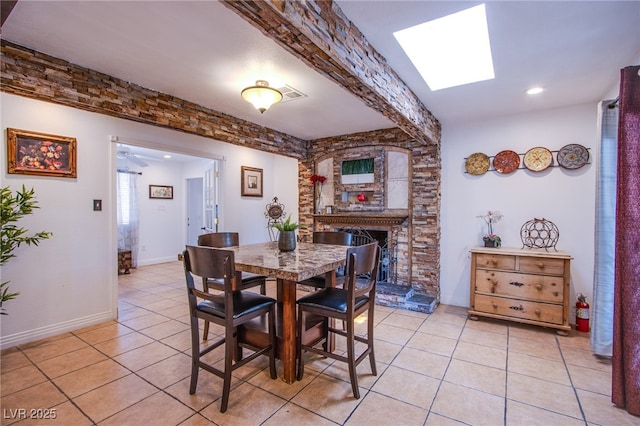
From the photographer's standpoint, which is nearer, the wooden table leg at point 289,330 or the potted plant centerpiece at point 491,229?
the wooden table leg at point 289,330

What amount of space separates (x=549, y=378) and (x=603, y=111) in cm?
212

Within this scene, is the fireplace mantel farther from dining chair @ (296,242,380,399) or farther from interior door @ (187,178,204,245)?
interior door @ (187,178,204,245)

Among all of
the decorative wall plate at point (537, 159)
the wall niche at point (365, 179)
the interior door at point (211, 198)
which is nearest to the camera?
the decorative wall plate at point (537, 159)

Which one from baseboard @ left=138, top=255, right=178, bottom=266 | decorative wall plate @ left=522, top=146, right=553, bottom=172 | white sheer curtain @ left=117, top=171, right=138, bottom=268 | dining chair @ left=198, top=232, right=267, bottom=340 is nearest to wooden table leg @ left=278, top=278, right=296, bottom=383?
dining chair @ left=198, top=232, right=267, bottom=340

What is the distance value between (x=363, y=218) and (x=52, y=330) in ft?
11.8

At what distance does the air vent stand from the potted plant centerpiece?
2.61m

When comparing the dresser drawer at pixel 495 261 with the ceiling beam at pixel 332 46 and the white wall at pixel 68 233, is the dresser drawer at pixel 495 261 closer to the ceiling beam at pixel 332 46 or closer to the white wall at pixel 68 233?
the ceiling beam at pixel 332 46

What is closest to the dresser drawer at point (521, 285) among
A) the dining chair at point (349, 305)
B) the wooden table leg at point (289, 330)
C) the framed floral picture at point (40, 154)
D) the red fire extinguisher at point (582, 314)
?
the red fire extinguisher at point (582, 314)

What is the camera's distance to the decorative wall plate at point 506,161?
11.6 ft

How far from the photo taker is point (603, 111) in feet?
7.91

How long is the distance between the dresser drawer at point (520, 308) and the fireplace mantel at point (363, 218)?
1.32 m

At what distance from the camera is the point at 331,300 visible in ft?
6.90

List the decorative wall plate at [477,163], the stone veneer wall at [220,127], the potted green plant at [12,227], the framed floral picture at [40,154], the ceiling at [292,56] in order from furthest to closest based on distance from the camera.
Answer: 1. the decorative wall plate at [477,163]
2. the framed floral picture at [40,154]
3. the stone veneer wall at [220,127]
4. the potted green plant at [12,227]
5. the ceiling at [292,56]

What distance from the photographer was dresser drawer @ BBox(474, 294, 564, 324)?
301 cm
